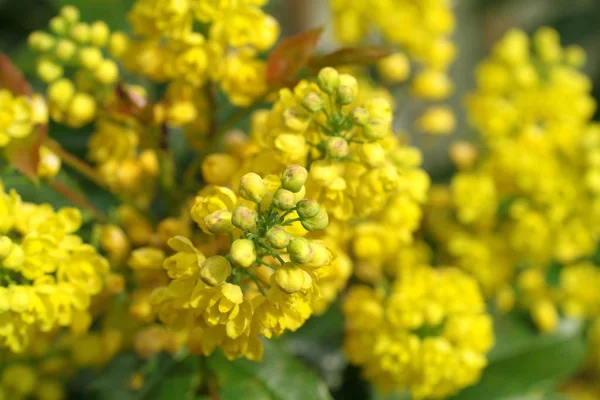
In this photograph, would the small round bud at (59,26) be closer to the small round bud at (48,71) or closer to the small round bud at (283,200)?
the small round bud at (48,71)

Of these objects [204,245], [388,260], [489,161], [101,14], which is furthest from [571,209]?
[101,14]

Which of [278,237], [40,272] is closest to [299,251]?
[278,237]

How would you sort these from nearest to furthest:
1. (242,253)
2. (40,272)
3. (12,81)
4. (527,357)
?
(242,253), (40,272), (12,81), (527,357)

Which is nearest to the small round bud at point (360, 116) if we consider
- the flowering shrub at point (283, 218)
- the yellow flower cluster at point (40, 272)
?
the flowering shrub at point (283, 218)

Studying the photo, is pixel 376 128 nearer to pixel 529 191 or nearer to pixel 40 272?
pixel 40 272

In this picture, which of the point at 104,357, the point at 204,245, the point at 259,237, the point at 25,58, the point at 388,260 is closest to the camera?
the point at 259,237

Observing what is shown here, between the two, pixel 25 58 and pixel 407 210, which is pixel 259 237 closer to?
pixel 407 210
